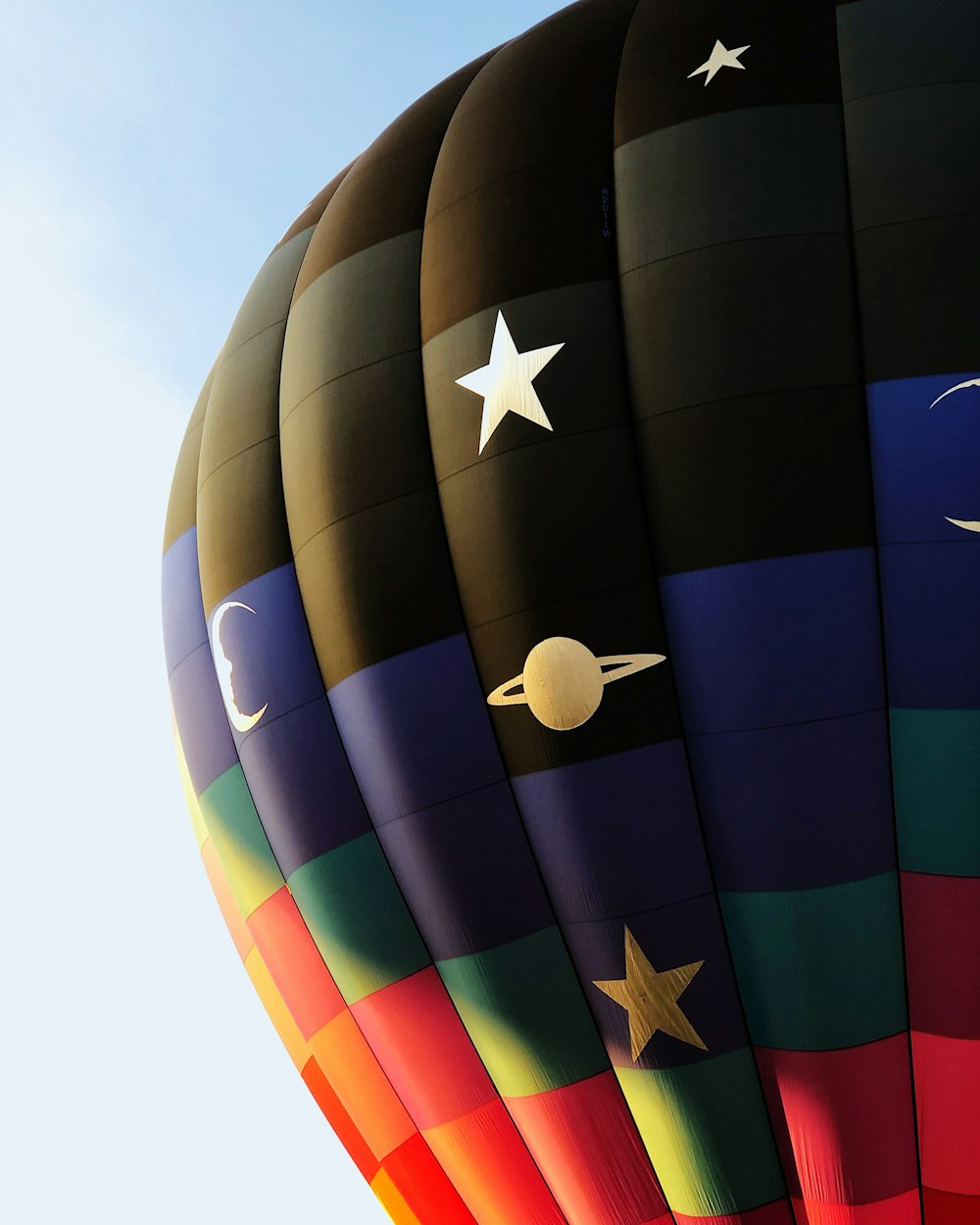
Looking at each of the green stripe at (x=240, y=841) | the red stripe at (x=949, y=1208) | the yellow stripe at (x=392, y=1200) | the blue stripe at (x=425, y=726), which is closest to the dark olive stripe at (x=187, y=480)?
the green stripe at (x=240, y=841)

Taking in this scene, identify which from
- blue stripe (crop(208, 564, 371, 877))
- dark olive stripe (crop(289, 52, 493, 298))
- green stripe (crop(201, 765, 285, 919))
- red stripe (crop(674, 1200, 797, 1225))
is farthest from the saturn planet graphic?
dark olive stripe (crop(289, 52, 493, 298))

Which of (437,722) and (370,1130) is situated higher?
(437,722)

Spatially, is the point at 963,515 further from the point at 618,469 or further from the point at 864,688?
the point at 618,469

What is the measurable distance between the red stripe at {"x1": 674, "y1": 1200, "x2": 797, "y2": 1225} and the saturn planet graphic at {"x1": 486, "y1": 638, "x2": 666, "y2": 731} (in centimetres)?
195

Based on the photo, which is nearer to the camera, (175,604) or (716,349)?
(716,349)

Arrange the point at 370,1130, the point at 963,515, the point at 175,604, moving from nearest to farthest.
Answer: the point at 963,515 → the point at 370,1130 → the point at 175,604

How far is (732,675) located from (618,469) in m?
0.84

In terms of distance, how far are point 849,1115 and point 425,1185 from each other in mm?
2056

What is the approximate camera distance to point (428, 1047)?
5387 millimetres

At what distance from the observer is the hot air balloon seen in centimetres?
445

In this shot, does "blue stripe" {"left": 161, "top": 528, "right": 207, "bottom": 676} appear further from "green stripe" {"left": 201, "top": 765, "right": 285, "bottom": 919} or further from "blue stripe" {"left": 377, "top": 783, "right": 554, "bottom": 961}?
"blue stripe" {"left": 377, "top": 783, "right": 554, "bottom": 961}

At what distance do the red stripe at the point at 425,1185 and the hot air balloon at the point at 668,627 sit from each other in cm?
27

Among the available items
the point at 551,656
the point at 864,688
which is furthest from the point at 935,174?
the point at 551,656

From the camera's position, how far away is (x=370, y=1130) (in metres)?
5.86
